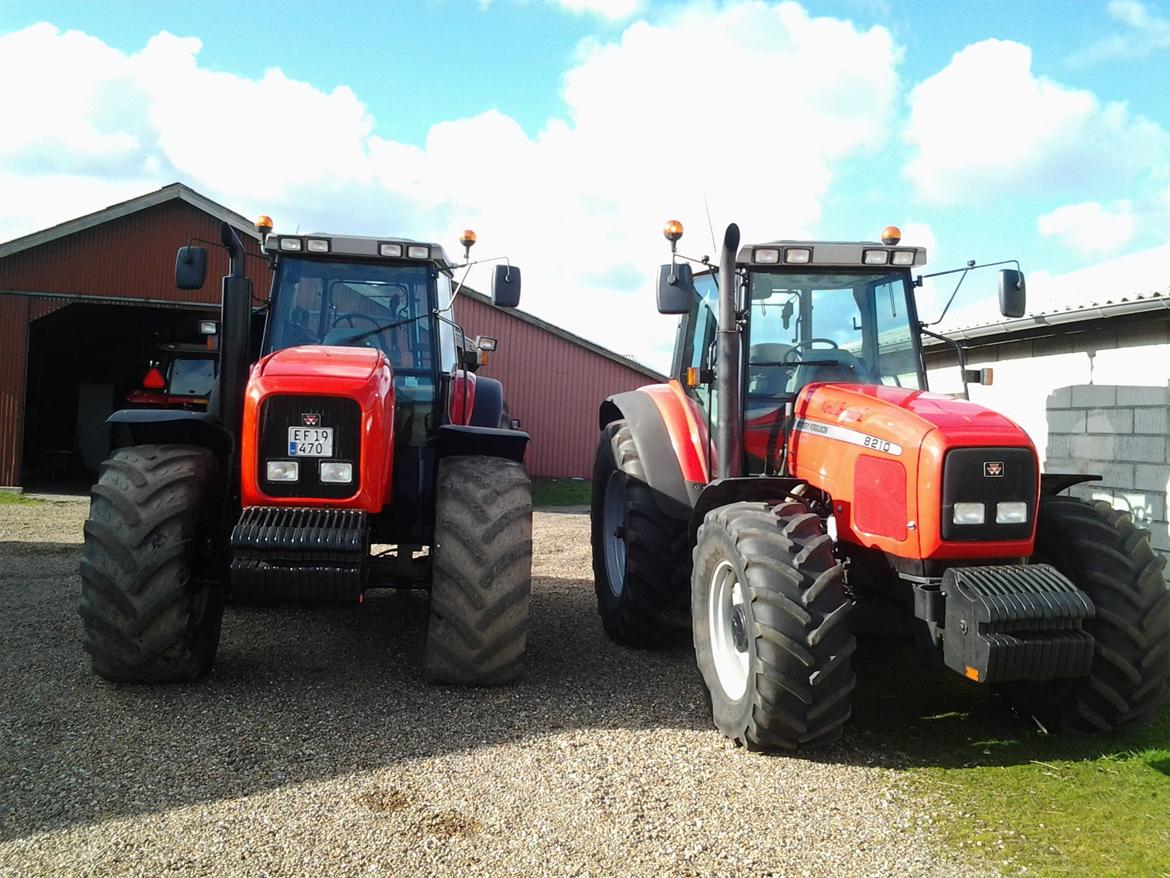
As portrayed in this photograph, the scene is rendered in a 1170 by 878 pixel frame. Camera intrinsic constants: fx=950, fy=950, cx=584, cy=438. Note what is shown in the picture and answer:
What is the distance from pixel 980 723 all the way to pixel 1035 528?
1025 mm

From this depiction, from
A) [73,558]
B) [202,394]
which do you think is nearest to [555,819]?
[73,558]

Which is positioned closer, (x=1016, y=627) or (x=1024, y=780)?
(x=1016, y=627)

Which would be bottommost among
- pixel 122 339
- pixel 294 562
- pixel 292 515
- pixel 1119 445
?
pixel 294 562

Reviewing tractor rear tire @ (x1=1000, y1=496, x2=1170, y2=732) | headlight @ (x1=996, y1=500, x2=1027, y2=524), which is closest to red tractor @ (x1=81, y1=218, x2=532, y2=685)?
headlight @ (x1=996, y1=500, x2=1027, y2=524)

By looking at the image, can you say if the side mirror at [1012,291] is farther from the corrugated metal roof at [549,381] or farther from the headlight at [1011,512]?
the corrugated metal roof at [549,381]

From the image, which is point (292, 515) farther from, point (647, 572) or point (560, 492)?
point (560, 492)

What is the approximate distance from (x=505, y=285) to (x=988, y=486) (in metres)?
2.97

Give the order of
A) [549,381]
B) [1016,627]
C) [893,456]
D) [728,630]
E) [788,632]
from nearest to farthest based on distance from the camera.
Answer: [1016,627] < [788,632] < [893,456] < [728,630] < [549,381]

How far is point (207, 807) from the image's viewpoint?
131 inches

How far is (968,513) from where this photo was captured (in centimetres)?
383

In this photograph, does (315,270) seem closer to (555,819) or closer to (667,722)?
(667,722)

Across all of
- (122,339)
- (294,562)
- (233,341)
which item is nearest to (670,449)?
(294,562)

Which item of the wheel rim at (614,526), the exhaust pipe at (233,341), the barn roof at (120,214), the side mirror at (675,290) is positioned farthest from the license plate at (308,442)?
the barn roof at (120,214)

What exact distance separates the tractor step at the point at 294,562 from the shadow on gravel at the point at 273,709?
57cm
